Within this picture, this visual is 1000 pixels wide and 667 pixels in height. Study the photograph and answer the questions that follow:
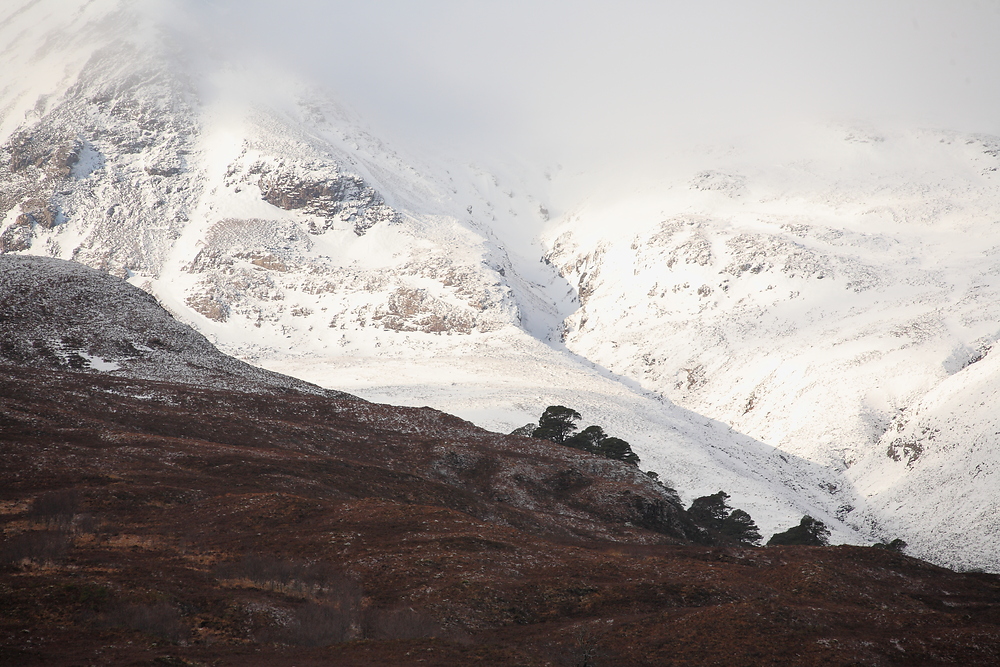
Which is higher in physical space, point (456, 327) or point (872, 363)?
point (872, 363)

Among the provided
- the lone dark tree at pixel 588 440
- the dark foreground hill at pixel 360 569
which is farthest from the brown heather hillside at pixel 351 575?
the lone dark tree at pixel 588 440

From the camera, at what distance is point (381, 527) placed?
24.9m

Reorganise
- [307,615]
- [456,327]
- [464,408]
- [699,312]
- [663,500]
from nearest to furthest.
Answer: [307,615]
[663,500]
[464,408]
[699,312]
[456,327]

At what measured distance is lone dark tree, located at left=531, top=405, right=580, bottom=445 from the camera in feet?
199

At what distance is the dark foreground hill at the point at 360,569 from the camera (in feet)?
51.8

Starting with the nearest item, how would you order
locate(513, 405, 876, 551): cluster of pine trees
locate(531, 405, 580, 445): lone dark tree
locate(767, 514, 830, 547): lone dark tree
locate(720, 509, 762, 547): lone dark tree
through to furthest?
1. locate(767, 514, 830, 547): lone dark tree
2. locate(513, 405, 876, 551): cluster of pine trees
3. locate(720, 509, 762, 547): lone dark tree
4. locate(531, 405, 580, 445): lone dark tree

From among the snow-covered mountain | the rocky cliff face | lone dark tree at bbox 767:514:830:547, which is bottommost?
the rocky cliff face

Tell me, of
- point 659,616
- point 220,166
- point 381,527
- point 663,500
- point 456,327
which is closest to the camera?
point 659,616

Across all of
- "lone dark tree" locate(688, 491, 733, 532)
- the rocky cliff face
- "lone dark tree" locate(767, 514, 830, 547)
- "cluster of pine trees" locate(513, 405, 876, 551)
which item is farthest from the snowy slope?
the rocky cliff face

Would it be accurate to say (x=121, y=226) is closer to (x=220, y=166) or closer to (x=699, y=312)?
(x=220, y=166)

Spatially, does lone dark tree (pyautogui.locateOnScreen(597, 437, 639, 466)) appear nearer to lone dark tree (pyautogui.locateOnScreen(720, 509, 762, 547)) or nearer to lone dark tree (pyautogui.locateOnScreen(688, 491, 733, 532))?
lone dark tree (pyautogui.locateOnScreen(688, 491, 733, 532))

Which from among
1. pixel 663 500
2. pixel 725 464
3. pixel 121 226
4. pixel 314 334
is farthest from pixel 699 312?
pixel 121 226

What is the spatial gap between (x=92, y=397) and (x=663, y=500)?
35072 millimetres

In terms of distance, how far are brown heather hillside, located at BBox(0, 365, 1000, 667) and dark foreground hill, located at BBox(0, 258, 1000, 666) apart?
0.28 feet
